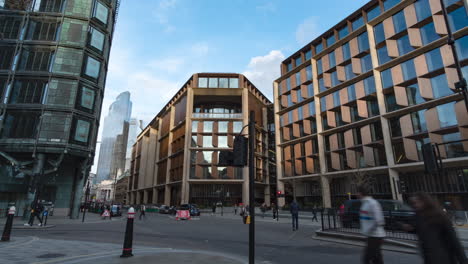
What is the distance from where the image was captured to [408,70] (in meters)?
32.2

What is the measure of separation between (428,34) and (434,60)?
3511mm

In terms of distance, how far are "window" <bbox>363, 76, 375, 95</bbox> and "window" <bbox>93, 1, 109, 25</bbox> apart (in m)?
35.7

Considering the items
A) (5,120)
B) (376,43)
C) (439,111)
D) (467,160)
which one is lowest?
(467,160)

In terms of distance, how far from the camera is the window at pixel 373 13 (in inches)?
1492

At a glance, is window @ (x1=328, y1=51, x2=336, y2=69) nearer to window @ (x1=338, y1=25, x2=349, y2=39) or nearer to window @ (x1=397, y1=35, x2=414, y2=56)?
window @ (x1=338, y1=25, x2=349, y2=39)

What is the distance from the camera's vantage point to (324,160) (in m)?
41.5

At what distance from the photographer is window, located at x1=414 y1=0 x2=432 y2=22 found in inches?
1222

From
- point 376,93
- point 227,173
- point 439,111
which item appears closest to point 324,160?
point 376,93

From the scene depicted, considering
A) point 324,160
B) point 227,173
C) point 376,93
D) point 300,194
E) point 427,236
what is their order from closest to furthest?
point 427,236 < point 376,93 < point 324,160 < point 300,194 < point 227,173

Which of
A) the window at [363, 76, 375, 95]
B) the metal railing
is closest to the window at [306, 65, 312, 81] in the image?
the window at [363, 76, 375, 95]

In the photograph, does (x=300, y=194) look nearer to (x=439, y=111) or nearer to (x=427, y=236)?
(x=439, y=111)

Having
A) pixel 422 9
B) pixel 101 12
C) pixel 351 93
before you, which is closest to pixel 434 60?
pixel 422 9

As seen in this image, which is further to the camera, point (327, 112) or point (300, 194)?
point (300, 194)

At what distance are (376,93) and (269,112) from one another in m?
35.3
